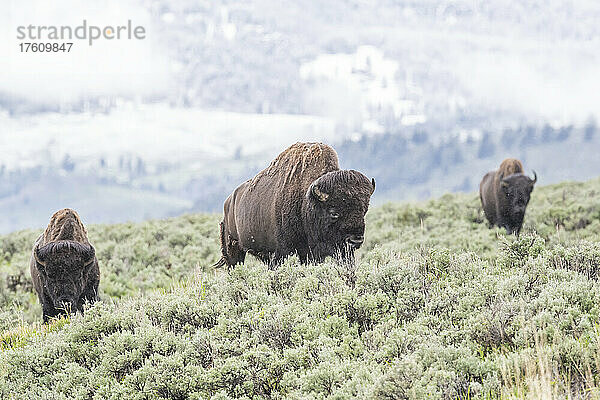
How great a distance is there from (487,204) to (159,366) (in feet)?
54.3

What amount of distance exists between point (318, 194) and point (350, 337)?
118 inches

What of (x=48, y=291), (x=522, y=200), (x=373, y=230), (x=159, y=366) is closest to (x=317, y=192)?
(x=159, y=366)

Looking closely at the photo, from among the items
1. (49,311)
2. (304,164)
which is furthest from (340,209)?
(49,311)

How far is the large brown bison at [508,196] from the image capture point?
17828mm

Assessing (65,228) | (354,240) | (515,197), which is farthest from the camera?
(515,197)

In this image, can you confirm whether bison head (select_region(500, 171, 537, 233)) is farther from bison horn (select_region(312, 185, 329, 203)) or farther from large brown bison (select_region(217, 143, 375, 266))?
bison horn (select_region(312, 185, 329, 203))

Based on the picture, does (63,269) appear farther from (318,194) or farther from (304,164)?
(318,194)

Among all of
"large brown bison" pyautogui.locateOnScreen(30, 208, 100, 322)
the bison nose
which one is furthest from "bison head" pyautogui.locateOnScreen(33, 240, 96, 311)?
the bison nose

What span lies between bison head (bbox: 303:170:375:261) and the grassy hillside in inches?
20.7

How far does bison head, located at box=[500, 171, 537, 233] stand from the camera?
17766 millimetres

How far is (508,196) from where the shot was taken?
18172mm

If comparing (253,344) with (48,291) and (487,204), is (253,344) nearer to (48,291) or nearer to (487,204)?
(48,291)

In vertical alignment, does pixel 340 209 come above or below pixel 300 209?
above

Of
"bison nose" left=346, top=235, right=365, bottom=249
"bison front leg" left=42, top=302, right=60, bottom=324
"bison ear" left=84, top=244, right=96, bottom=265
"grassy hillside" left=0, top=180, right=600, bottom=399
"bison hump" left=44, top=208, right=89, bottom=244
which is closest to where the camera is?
"grassy hillside" left=0, top=180, right=600, bottom=399
